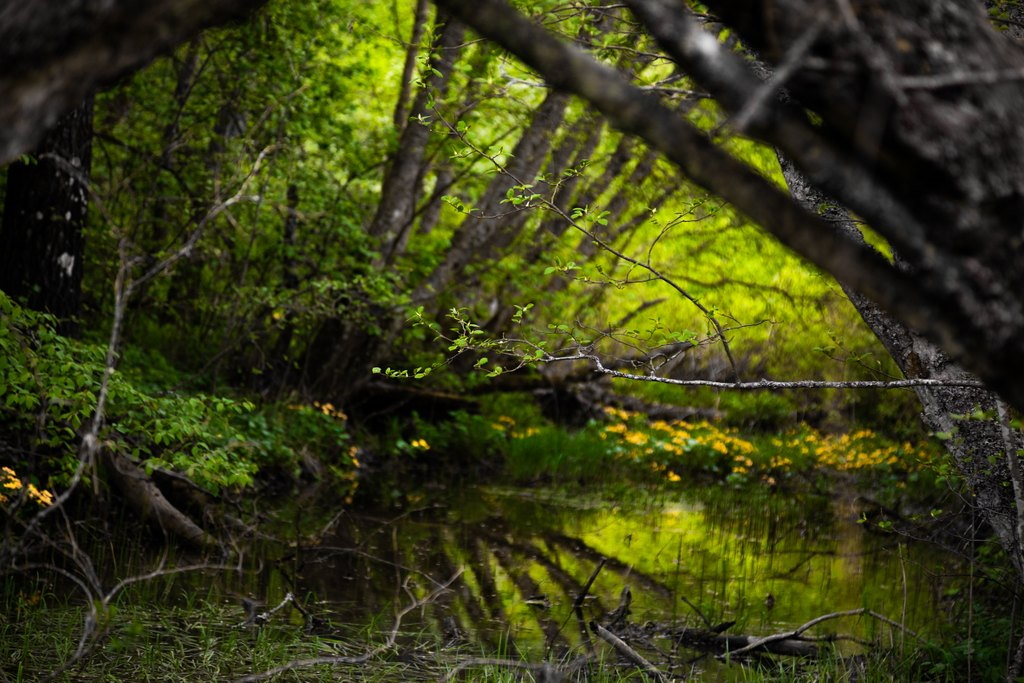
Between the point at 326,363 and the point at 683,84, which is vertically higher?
the point at 683,84

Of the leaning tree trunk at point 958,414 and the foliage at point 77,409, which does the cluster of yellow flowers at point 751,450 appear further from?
the leaning tree trunk at point 958,414

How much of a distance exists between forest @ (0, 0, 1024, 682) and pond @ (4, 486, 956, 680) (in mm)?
51

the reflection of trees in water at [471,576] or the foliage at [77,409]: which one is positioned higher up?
the foliage at [77,409]

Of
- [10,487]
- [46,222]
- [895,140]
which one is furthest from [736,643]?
[46,222]

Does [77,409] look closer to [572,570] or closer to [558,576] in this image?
[558,576]

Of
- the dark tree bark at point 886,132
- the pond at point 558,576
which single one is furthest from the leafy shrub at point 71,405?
the dark tree bark at point 886,132

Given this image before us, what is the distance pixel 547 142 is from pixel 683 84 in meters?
2.84

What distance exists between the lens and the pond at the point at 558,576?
4.99 m

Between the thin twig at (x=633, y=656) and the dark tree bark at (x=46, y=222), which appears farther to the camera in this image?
the dark tree bark at (x=46, y=222)

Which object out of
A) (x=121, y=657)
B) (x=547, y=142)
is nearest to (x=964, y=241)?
(x=121, y=657)

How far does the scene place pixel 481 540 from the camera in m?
7.27

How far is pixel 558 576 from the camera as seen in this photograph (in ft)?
21.1

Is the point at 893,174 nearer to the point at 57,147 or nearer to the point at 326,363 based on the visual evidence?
the point at 57,147

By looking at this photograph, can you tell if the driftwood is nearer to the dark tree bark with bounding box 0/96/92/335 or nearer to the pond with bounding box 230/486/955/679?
the pond with bounding box 230/486/955/679
